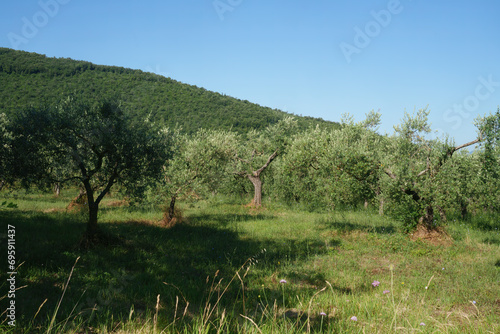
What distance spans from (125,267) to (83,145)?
5.16 metres

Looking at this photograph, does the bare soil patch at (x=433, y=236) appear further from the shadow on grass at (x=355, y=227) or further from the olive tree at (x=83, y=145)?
the olive tree at (x=83, y=145)

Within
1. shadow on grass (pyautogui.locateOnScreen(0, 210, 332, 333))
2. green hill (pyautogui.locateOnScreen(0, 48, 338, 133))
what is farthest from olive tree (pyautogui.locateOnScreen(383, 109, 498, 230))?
green hill (pyautogui.locateOnScreen(0, 48, 338, 133))

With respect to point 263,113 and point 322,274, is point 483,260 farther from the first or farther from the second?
point 263,113

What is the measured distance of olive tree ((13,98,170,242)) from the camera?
36.0 ft

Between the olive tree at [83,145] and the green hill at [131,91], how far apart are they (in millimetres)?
59500

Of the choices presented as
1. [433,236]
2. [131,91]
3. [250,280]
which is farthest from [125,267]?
[131,91]

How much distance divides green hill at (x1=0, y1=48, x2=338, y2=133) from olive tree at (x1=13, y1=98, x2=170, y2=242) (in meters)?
59.5

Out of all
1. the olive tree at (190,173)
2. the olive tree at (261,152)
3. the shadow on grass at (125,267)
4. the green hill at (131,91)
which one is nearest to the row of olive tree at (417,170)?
the shadow on grass at (125,267)

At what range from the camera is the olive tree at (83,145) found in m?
11.0

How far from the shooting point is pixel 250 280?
27.8 ft

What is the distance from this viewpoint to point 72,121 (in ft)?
36.1

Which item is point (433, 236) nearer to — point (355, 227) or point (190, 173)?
point (355, 227)

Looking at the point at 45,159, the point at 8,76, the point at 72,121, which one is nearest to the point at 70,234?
the point at 45,159

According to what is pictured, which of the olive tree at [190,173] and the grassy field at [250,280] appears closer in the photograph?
the grassy field at [250,280]
